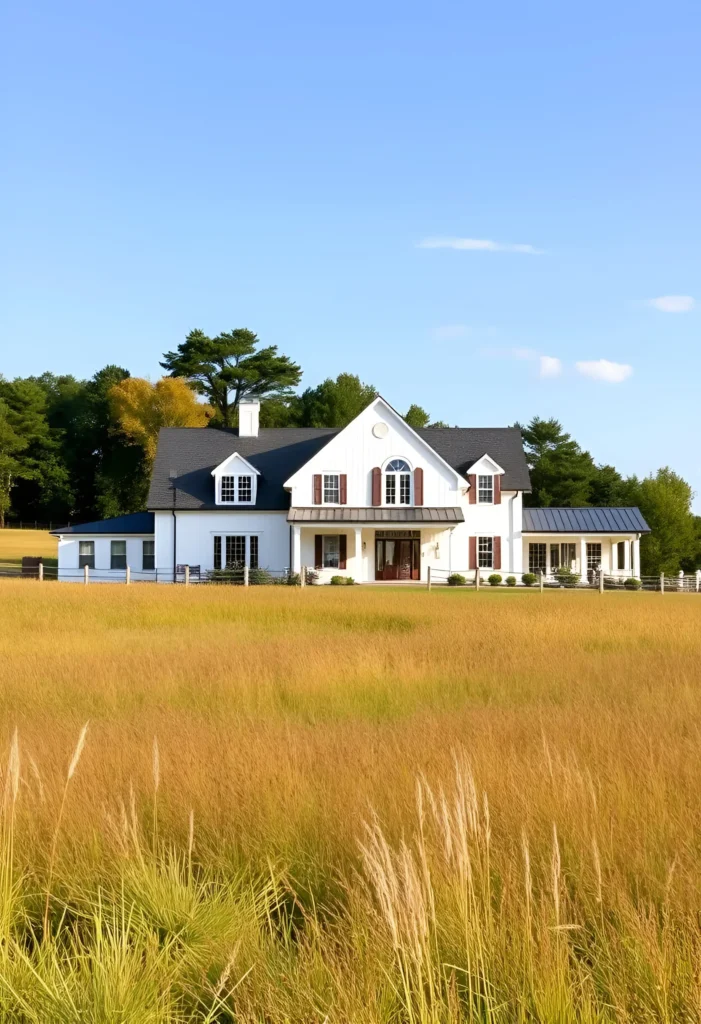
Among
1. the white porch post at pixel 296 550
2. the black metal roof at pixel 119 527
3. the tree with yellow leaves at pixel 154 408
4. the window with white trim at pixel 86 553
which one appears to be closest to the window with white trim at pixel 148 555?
the black metal roof at pixel 119 527

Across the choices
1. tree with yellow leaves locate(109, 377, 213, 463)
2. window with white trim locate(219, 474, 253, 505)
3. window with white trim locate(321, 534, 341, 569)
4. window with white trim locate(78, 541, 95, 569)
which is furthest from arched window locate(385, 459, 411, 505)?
tree with yellow leaves locate(109, 377, 213, 463)

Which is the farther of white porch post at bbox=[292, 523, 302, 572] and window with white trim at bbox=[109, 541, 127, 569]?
window with white trim at bbox=[109, 541, 127, 569]

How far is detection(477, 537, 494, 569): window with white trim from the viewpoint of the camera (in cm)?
4722

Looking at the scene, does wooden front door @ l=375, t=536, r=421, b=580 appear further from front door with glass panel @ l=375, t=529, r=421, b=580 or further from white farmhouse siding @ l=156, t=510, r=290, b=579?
white farmhouse siding @ l=156, t=510, r=290, b=579

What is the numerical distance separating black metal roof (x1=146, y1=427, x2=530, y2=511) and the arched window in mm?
3442

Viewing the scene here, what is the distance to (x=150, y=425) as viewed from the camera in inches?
3123

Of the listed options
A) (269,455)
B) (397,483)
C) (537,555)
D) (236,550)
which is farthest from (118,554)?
(537,555)

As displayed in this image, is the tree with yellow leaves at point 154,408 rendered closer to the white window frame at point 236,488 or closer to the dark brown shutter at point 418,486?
the white window frame at point 236,488

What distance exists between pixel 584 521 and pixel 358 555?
1237 centimetres

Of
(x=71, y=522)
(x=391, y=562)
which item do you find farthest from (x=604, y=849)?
(x=71, y=522)

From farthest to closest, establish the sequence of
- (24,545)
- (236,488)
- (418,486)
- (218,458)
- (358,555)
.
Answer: (24,545)
(218,458)
(236,488)
(418,486)
(358,555)

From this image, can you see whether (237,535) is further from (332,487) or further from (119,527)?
(119,527)

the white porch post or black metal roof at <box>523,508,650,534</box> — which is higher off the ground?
black metal roof at <box>523,508,650,534</box>

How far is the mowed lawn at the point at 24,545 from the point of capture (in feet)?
216
